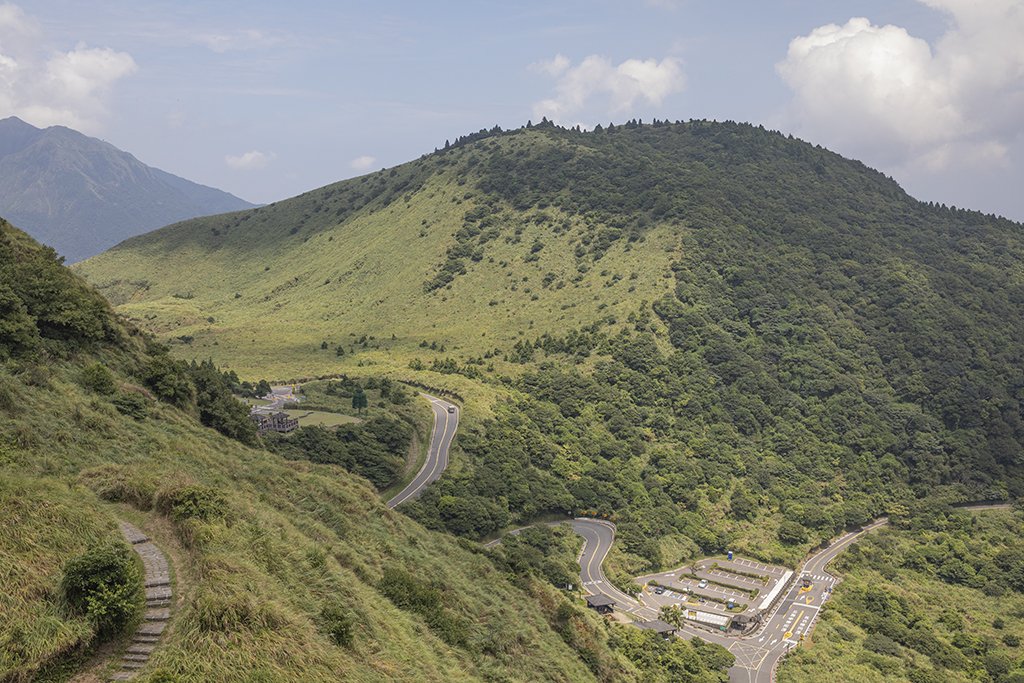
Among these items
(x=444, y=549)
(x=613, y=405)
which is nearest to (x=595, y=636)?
(x=444, y=549)

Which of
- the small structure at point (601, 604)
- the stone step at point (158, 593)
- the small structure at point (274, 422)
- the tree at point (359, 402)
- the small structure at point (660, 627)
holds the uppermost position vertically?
the stone step at point (158, 593)

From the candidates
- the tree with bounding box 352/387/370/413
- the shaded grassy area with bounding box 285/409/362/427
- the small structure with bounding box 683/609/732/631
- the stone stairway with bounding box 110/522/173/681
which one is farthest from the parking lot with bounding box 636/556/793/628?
the stone stairway with bounding box 110/522/173/681

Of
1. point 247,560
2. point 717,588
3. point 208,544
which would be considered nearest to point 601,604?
point 717,588

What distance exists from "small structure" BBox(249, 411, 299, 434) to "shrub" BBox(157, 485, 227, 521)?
181 feet

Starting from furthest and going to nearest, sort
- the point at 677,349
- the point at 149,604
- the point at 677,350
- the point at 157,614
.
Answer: the point at 677,349 → the point at 677,350 → the point at 149,604 → the point at 157,614

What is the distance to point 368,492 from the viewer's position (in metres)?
48.9

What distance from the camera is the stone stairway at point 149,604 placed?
1750cm

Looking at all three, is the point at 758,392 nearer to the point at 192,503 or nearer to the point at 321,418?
the point at 321,418

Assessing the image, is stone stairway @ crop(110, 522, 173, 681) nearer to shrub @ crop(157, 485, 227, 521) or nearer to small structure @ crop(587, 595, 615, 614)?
shrub @ crop(157, 485, 227, 521)

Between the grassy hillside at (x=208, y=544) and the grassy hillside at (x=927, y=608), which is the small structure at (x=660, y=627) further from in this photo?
the grassy hillside at (x=208, y=544)

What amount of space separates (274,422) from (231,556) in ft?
202

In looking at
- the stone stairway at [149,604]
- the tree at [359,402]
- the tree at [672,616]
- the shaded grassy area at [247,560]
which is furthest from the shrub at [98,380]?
the tree at [672,616]

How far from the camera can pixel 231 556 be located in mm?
22578

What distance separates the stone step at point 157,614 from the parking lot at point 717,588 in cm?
6415
